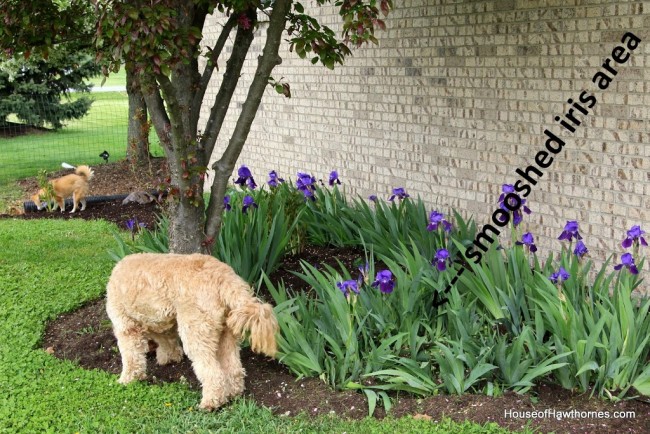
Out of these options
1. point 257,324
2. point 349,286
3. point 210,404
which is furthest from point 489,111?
point 210,404

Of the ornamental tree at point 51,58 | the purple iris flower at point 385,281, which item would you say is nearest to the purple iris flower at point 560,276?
the purple iris flower at point 385,281

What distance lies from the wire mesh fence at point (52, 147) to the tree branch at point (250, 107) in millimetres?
9285

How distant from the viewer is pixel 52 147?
64.7ft

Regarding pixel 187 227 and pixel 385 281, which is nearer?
pixel 385 281

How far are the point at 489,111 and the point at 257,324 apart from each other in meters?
3.85

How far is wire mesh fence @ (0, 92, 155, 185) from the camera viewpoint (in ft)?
55.9

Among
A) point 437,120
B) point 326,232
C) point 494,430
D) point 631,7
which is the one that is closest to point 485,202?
point 437,120

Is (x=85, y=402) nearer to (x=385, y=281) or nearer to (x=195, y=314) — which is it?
(x=195, y=314)

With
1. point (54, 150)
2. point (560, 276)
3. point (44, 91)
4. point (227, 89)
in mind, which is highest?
point (227, 89)

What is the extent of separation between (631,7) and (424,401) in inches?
131

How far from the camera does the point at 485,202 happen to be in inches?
307

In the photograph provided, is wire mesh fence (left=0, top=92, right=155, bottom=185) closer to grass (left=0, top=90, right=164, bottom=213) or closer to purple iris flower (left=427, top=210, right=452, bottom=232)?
grass (left=0, top=90, right=164, bottom=213)

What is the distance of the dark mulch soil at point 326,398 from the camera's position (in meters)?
4.43

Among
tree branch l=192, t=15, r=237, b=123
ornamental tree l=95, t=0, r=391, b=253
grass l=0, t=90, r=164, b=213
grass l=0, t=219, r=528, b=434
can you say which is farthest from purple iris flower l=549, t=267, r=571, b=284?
grass l=0, t=90, r=164, b=213
